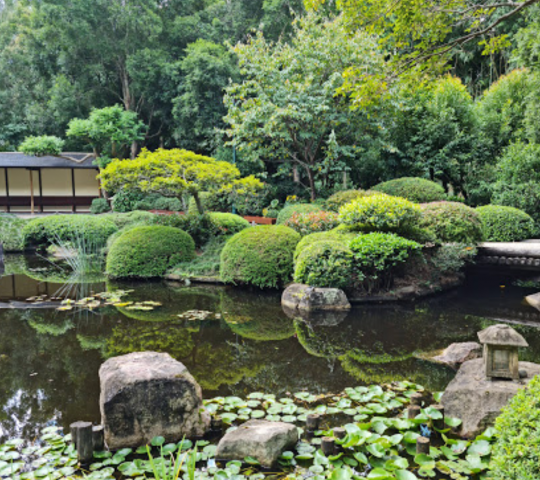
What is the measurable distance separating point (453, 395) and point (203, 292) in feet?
20.4

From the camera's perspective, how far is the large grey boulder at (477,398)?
11.7 feet

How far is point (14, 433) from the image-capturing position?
3.85 metres

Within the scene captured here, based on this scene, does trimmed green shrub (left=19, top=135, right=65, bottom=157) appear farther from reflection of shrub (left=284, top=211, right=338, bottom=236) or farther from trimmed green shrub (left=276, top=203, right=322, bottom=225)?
reflection of shrub (left=284, top=211, right=338, bottom=236)

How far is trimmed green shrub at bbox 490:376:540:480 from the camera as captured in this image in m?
2.16

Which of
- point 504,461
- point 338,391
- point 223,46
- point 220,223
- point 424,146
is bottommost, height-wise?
point 338,391

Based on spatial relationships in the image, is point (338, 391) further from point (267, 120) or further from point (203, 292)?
point (267, 120)

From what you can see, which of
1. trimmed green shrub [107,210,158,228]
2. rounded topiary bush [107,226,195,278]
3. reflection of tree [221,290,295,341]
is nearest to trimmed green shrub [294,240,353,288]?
reflection of tree [221,290,295,341]

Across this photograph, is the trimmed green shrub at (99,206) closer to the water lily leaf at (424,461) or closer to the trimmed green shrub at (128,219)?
the trimmed green shrub at (128,219)

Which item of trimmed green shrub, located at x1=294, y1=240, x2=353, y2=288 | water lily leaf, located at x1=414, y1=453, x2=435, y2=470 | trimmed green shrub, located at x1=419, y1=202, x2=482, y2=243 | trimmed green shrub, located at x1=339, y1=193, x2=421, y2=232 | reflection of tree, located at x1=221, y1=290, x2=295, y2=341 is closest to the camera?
water lily leaf, located at x1=414, y1=453, x2=435, y2=470

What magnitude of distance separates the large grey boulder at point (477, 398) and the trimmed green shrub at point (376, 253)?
162 inches

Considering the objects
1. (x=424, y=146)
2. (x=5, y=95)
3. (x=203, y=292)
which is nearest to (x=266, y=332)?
(x=203, y=292)

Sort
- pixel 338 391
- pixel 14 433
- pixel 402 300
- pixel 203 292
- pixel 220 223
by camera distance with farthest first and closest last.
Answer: pixel 220 223 < pixel 203 292 < pixel 402 300 < pixel 338 391 < pixel 14 433

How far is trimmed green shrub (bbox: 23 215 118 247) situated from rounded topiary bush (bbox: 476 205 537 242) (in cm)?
1019

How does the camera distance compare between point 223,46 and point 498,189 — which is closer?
point 498,189
